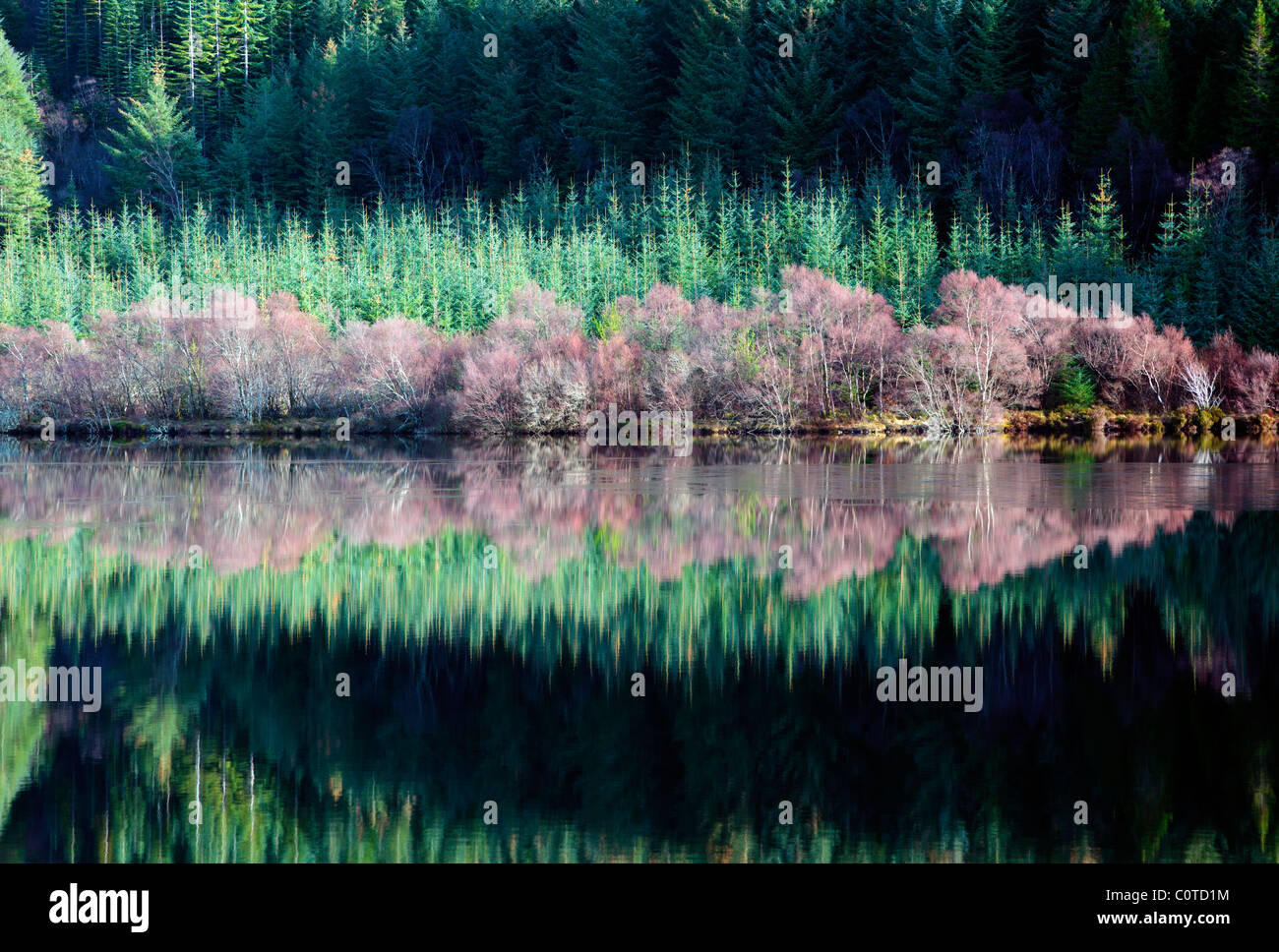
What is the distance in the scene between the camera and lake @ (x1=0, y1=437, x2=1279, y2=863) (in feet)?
33.0

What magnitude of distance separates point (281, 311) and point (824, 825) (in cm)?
5313

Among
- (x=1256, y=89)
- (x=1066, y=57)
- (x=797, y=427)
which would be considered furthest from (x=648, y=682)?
(x=1066, y=57)

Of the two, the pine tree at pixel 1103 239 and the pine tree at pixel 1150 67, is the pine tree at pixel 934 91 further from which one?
the pine tree at pixel 1103 239

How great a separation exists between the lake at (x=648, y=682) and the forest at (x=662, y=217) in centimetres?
2670

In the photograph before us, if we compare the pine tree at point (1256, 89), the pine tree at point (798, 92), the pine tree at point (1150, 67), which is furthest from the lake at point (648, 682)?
the pine tree at point (798, 92)

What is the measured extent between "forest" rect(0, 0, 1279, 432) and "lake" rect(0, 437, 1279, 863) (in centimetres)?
2670

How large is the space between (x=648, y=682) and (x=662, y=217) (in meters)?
64.3

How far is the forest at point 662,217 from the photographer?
5341 cm

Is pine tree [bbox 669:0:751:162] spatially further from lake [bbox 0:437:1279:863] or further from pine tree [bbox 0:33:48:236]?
lake [bbox 0:437:1279:863]

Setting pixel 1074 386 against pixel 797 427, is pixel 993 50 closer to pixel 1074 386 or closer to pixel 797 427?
pixel 1074 386

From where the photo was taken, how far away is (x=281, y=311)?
59469 millimetres

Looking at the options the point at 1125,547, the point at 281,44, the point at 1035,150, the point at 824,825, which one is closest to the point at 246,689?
the point at 824,825

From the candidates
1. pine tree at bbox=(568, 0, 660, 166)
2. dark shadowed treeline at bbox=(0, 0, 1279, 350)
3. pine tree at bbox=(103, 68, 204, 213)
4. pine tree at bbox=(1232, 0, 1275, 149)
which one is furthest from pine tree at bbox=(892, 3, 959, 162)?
pine tree at bbox=(103, 68, 204, 213)
